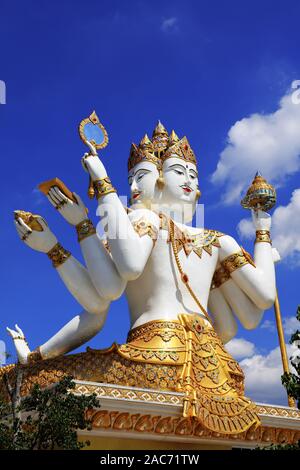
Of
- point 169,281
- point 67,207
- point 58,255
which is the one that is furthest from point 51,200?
point 169,281

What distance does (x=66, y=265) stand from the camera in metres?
9.34

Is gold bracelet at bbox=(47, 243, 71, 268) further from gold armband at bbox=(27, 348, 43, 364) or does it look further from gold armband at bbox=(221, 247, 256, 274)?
gold armband at bbox=(221, 247, 256, 274)

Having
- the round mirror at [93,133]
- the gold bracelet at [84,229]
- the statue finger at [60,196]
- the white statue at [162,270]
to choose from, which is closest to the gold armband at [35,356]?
the white statue at [162,270]

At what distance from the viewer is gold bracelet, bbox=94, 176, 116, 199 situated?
9.08m

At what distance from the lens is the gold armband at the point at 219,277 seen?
1027cm

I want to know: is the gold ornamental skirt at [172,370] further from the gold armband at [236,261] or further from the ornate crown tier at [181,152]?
the ornate crown tier at [181,152]

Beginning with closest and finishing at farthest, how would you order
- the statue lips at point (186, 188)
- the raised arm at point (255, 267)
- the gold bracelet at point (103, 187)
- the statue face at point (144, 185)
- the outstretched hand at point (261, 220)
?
the gold bracelet at point (103, 187)
the raised arm at point (255, 267)
the statue face at point (144, 185)
the statue lips at point (186, 188)
the outstretched hand at point (261, 220)

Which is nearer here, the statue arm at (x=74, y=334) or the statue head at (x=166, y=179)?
the statue arm at (x=74, y=334)

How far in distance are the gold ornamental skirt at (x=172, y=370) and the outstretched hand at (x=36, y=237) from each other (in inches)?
63.9

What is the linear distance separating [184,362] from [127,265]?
58.0 inches

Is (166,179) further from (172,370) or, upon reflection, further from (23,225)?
(172,370)

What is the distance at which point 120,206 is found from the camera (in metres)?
9.05

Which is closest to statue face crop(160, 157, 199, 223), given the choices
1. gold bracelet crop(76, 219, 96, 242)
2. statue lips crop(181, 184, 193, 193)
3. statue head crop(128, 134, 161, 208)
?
statue lips crop(181, 184, 193, 193)

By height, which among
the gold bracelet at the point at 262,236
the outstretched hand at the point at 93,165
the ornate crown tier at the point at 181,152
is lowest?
the gold bracelet at the point at 262,236
